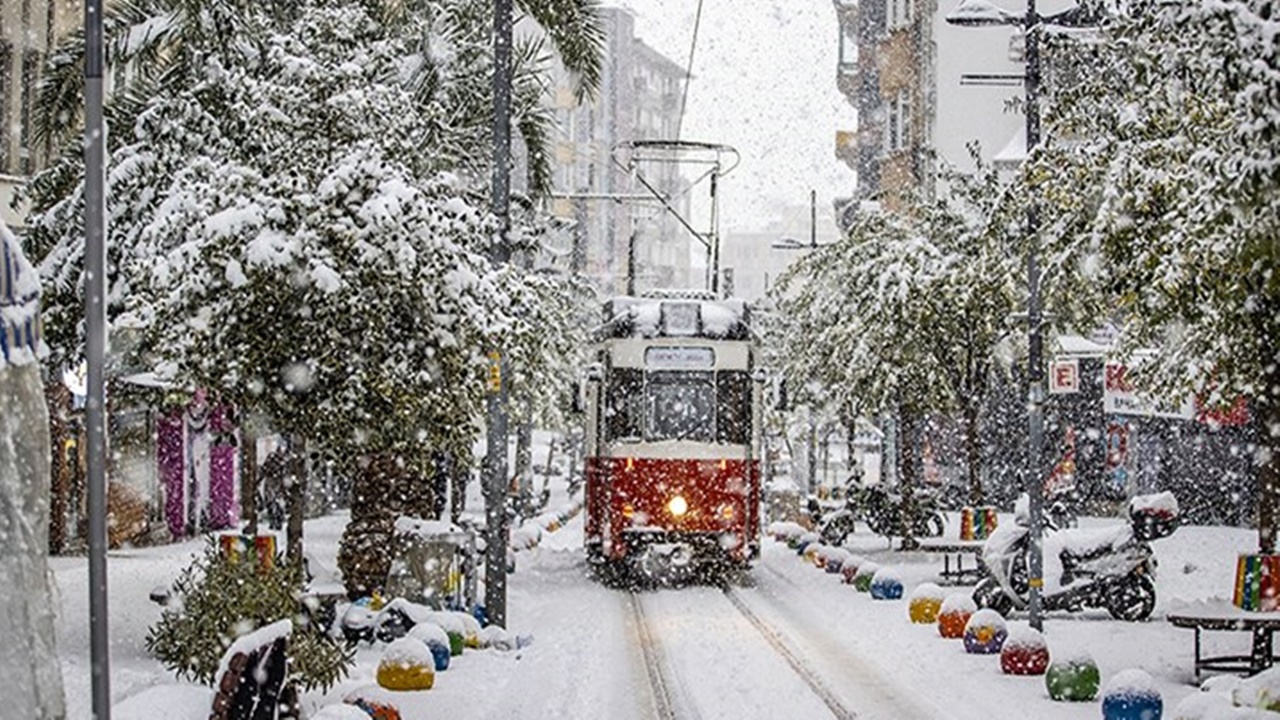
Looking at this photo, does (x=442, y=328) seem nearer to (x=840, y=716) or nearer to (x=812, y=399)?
(x=840, y=716)

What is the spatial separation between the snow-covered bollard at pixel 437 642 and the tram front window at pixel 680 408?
9.65m

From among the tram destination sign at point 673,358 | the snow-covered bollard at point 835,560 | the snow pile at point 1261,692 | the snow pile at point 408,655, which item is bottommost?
the snow-covered bollard at point 835,560

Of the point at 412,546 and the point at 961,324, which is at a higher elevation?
the point at 961,324

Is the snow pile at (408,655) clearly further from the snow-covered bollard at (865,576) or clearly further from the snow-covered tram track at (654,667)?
the snow-covered bollard at (865,576)

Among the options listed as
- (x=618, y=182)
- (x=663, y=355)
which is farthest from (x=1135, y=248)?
(x=618, y=182)

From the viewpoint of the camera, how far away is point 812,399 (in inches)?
1686

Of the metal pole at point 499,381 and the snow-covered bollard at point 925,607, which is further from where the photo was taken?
the snow-covered bollard at point 925,607

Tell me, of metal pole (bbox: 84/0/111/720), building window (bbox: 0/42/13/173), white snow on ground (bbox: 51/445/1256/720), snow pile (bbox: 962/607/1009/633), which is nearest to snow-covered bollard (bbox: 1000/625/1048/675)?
white snow on ground (bbox: 51/445/1256/720)

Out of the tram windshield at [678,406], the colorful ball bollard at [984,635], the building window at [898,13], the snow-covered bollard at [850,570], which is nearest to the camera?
the colorful ball bollard at [984,635]

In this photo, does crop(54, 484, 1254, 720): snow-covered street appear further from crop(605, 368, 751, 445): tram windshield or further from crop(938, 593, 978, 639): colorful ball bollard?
crop(605, 368, 751, 445): tram windshield

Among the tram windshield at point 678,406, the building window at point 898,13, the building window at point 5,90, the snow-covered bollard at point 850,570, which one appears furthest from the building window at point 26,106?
the building window at point 898,13

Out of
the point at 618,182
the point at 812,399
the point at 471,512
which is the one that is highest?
the point at 618,182

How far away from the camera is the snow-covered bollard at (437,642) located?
16.7 meters

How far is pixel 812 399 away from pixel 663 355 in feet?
55.7
